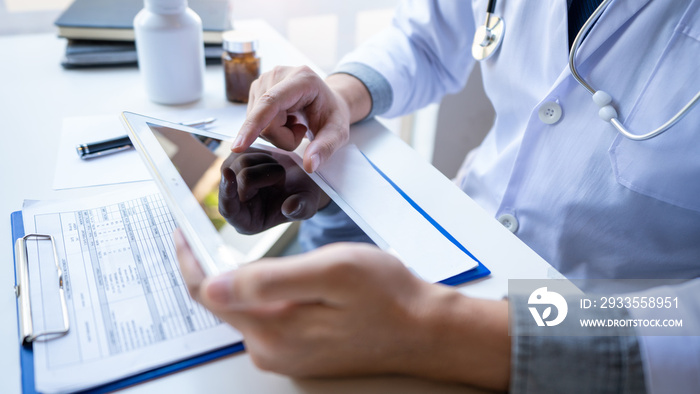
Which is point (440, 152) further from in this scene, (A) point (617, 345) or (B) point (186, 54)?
(A) point (617, 345)

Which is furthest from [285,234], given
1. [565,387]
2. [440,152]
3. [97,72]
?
[440,152]

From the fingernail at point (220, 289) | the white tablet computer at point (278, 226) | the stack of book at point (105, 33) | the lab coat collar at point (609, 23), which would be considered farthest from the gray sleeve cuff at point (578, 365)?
the stack of book at point (105, 33)

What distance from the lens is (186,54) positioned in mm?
779

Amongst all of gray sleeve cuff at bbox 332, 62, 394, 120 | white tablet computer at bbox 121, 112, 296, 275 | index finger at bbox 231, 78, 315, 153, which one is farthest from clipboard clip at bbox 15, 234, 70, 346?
gray sleeve cuff at bbox 332, 62, 394, 120

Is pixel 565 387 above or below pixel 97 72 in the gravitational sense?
below

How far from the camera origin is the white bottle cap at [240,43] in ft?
2.55

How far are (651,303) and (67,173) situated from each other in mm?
657

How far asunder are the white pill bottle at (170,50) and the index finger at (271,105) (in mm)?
237

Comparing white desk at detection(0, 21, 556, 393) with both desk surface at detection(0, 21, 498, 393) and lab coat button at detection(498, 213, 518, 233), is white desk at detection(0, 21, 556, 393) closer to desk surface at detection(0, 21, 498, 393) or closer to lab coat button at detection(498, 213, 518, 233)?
Result: desk surface at detection(0, 21, 498, 393)

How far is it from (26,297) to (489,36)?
0.64 metres

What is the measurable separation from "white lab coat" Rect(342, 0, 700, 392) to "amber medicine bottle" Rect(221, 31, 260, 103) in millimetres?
367

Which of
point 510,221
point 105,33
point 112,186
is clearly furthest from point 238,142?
point 105,33

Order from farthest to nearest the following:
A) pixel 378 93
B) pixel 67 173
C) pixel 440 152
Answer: pixel 440 152 < pixel 378 93 < pixel 67 173

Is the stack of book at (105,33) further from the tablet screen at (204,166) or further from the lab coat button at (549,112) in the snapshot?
the lab coat button at (549,112)
